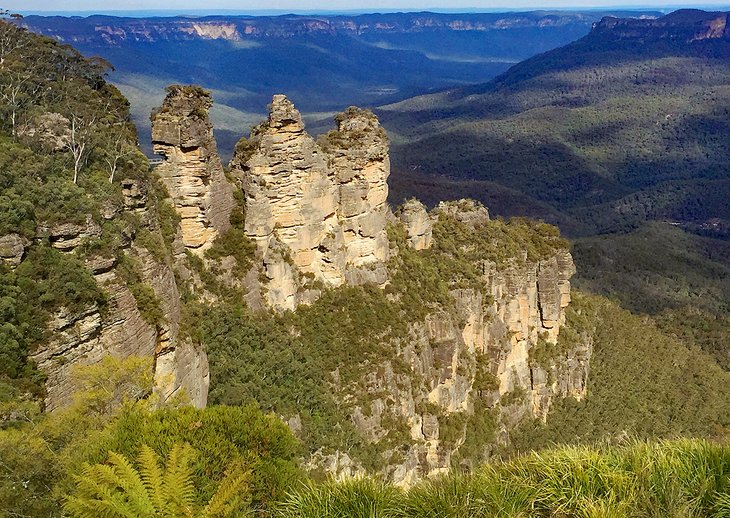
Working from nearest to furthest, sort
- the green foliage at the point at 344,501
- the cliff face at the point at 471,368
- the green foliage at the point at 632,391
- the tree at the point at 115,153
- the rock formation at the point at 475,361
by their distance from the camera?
the green foliage at the point at 344,501
the tree at the point at 115,153
the cliff face at the point at 471,368
the rock formation at the point at 475,361
the green foliage at the point at 632,391

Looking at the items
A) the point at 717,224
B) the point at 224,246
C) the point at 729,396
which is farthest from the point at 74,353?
the point at 717,224

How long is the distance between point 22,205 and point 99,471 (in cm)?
932

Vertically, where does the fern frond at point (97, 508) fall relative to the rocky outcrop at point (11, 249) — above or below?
below

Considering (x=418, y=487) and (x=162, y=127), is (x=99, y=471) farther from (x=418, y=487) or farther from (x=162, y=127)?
(x=162, y=127)

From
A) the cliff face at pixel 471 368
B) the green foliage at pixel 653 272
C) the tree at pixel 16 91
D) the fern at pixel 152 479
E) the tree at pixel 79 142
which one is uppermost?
the tree at pixel 16 91

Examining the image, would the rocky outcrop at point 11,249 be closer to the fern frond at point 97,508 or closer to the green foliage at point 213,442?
the green foliage at point 213,442

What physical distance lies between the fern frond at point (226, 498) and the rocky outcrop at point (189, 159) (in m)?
19.5

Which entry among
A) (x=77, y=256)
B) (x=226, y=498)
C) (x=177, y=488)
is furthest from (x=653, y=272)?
(x=177, y=488)

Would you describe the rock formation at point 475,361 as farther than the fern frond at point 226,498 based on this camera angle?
Yes

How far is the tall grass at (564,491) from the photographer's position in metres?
11.4

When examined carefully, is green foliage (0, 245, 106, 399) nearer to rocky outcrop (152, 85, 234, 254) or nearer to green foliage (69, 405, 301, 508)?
green foliage (69, 405, 301, 508)

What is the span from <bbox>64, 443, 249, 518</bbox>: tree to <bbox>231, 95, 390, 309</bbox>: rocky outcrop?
67.1 feet

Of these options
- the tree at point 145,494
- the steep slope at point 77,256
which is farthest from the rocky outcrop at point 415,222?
the tree at point 145,494

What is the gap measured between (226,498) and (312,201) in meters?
23.9
